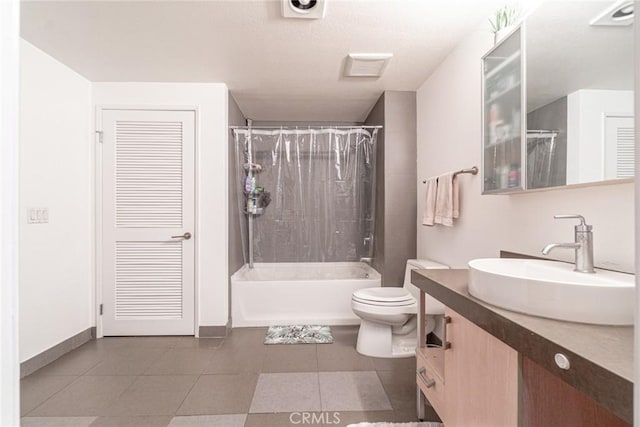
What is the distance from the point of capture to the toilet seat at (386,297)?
2.22 metres

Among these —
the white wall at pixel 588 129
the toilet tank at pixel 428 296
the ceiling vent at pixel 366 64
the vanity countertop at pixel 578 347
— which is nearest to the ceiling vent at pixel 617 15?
the white wall at pixel 588 129

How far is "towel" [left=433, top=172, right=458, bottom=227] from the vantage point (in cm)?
212

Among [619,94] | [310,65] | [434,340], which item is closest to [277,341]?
[434,340]

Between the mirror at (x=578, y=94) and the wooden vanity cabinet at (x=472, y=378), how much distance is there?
714mm

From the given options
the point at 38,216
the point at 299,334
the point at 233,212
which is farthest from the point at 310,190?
the point at 38,216

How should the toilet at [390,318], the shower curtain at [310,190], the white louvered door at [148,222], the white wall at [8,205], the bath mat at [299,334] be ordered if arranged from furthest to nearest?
the shower curtain at [310,190]
the white louvered door at [148,222]
the bath mat at [299,334]
the toilet at [390,318]
the white wall at [8,205]

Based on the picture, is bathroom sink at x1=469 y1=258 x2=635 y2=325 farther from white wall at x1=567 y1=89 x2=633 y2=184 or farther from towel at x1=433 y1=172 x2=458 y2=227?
towel at x1=433 y1=172 x2=458 y2=227

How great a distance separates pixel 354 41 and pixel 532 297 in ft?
6.19

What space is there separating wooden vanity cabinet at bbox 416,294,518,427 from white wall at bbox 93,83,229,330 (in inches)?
76.1

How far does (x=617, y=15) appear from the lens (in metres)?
1.04

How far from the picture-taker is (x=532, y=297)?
2.86 feet

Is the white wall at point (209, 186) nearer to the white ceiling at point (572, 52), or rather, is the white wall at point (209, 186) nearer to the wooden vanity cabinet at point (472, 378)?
the wooden vanity cabinet at point (472, 378)

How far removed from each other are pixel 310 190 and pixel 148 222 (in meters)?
1.52

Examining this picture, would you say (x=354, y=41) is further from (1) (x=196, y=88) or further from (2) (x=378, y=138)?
(1) (x=196, y=88)
